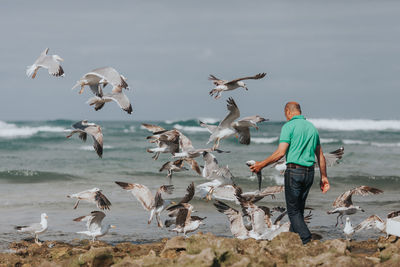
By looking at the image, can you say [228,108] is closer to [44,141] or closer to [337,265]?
[337,265]

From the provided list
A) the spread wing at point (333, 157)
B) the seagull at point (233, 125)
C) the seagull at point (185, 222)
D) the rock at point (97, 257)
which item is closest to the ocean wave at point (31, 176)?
the seagull at point (185, 222)

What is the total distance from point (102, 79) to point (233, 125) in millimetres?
1981

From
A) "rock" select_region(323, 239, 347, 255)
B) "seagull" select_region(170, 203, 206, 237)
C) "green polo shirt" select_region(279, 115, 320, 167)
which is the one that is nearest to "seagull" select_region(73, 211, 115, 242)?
"seagull" select_region(170, 203, 206, 237)

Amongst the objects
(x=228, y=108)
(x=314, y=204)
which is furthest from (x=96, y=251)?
(x=314, y=204)

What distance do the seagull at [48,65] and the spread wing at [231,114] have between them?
8.68ft

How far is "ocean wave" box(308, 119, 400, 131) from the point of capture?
62122 millimetres

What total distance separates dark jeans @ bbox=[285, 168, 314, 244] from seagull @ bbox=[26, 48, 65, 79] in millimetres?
4389

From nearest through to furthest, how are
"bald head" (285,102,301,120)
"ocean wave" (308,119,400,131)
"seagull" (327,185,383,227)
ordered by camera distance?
"bald head" (285,102,301,120) → "seagull" (327,185,383,227) → "ocean wave" (308,119,400,131)

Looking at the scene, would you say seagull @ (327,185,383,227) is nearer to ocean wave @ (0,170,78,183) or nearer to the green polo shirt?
the green polo shirt

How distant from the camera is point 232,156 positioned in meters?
26.2

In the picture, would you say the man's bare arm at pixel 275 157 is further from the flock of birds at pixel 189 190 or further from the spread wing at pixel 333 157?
the spread wing at pixel 333 157

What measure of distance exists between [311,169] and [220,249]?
1.62m

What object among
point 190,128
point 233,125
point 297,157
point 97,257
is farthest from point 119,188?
point 190,128

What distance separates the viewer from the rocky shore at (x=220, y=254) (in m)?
5.13
